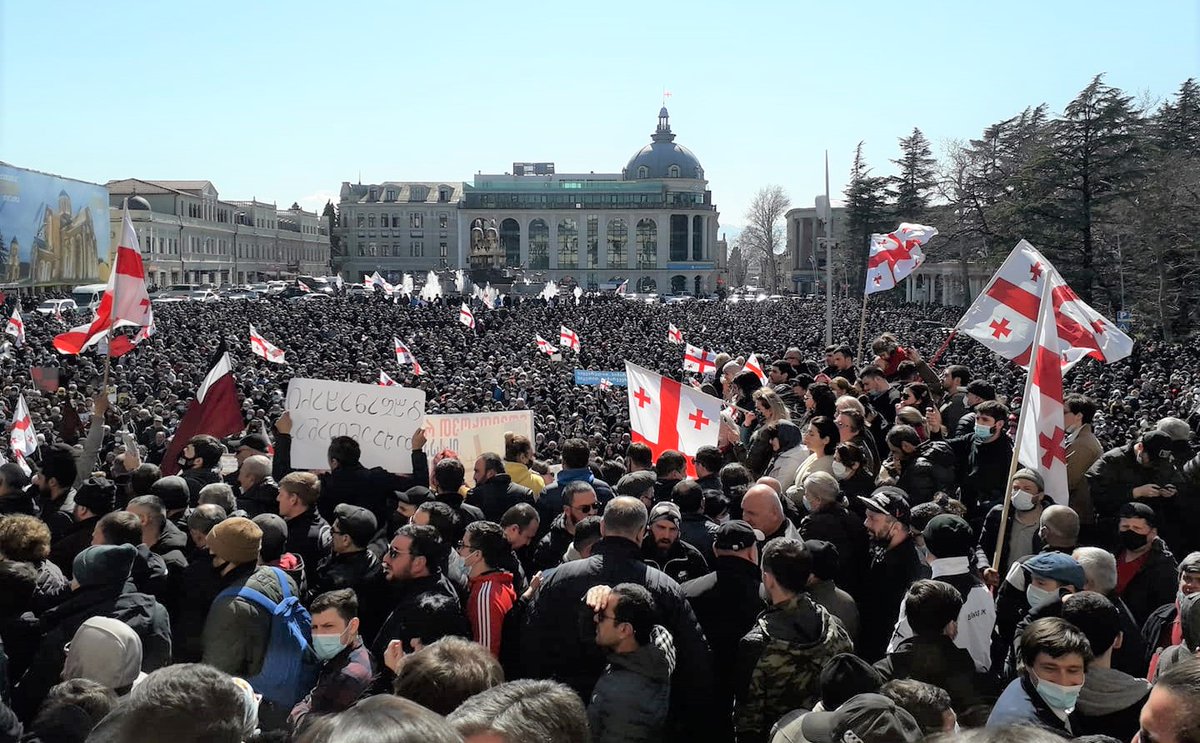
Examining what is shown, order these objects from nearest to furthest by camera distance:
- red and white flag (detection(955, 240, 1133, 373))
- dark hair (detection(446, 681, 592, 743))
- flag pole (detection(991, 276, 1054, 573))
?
dark hair (detection(446, 681, 592, 743)), flag pole (detection(991, 276, 1054, 573)), red and white flag (detection(955, 240, 1133, 373))

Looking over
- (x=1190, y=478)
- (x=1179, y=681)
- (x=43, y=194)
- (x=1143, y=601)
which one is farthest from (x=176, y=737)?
(x=43, y=194)

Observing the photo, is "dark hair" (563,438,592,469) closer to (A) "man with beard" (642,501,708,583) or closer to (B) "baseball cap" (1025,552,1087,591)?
(A) "man with beard" (642,501,708,583)

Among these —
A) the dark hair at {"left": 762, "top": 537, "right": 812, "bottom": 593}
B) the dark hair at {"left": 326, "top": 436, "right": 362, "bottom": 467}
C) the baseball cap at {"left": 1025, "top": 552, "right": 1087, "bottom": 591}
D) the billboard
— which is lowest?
the baseball cap at {"left": 1025, "top": 552, "right": 1087, "bottom": 591}

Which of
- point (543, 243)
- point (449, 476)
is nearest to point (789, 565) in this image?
point (449, 476)

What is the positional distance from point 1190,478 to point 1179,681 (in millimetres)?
3783

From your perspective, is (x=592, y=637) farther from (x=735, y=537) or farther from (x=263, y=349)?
(x=263, y=349)

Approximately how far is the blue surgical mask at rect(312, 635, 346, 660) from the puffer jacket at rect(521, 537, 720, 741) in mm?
706

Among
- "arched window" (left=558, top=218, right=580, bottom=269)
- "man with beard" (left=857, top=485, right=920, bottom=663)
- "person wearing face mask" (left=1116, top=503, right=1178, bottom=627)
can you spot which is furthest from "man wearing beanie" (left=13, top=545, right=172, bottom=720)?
"arched window" (left=558, top=218, right=580, bottom=269)

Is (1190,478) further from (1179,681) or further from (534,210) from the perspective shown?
(534,210)

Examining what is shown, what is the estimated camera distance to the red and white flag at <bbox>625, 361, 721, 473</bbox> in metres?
8.07

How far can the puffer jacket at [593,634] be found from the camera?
3902 millimetres

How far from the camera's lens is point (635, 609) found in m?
3.57

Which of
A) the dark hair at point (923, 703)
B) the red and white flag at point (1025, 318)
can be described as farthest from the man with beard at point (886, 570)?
the red and white flag at point (1025, 318)

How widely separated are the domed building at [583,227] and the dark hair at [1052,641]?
11056cm
